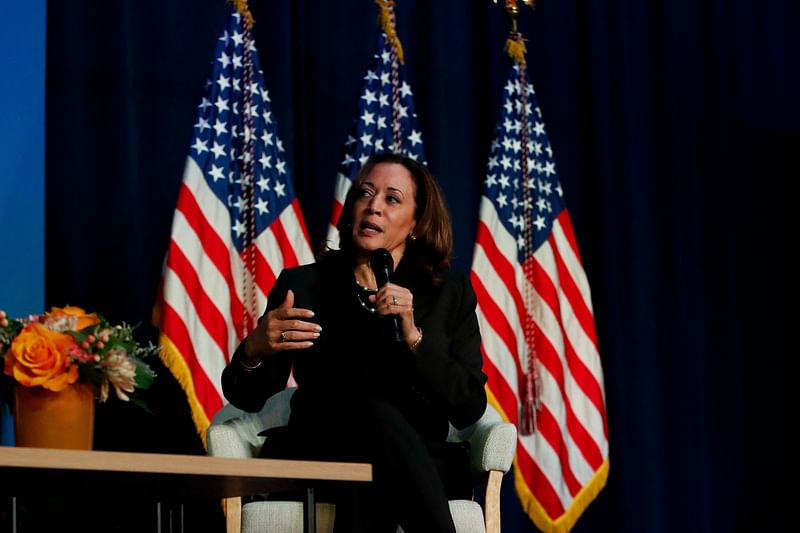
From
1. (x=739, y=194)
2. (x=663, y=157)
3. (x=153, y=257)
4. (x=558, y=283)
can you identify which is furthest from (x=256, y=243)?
(x=739, y=194)

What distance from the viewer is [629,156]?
4586 millimetres

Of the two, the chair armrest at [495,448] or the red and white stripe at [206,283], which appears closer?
the chair armrest at [495,448]

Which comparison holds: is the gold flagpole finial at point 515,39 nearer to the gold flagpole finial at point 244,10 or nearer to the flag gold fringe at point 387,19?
the flag gold fringe at point 387,19

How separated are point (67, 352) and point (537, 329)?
7.70 feet

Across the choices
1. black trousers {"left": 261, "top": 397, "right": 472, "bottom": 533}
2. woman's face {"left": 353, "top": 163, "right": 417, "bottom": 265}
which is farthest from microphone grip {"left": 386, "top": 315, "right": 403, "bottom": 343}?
woman's face {"left": 353, "top": 163, "right": 417, "bottom": 265}

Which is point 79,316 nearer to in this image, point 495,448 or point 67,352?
point 67,352

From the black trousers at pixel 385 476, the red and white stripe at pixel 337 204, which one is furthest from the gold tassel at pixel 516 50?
the black trousers at pixel 385 476

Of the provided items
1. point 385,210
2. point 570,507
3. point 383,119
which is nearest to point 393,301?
point 385,210

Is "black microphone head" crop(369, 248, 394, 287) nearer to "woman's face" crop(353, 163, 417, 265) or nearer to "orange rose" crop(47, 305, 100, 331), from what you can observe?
"woman's face" crop(353, 163, 417, 265)

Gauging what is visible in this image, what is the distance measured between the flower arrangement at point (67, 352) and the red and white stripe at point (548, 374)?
1923 mm

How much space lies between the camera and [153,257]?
382cm

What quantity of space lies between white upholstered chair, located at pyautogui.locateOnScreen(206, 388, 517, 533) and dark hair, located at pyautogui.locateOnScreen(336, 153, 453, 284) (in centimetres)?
44

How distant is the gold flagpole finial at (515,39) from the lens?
426cm

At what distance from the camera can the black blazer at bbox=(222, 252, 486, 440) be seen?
2582 millimetres
